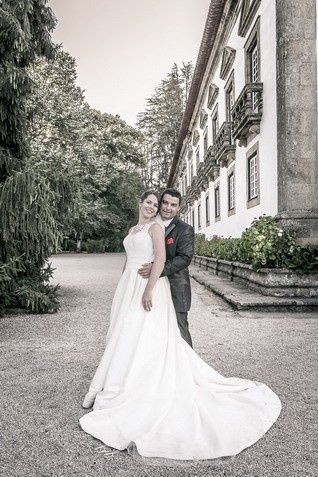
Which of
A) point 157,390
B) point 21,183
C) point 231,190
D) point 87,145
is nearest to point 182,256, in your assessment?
point 157,390

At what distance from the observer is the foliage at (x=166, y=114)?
47.5 metres

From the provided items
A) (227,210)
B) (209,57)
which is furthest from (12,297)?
(209,57)

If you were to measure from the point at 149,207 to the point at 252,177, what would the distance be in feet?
33.5

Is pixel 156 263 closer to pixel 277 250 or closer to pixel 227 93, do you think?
pixel 277 250

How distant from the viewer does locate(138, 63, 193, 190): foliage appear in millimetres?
47500

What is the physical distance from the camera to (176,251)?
3609mm

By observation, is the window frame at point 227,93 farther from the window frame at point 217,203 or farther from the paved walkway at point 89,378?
the paved walkway at point 89,378

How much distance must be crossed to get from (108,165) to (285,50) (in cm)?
2480

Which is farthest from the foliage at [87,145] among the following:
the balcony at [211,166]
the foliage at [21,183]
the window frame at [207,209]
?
the foliage at [21,183]

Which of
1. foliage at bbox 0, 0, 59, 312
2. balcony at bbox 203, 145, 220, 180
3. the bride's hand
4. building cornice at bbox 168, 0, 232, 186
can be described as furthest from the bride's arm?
balcony at bbox 203, 145, 220, 180

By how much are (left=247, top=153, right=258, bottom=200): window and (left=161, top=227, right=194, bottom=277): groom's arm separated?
9.01m

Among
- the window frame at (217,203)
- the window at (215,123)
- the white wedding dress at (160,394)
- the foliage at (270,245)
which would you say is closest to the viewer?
the white wedding dress at (160,394)

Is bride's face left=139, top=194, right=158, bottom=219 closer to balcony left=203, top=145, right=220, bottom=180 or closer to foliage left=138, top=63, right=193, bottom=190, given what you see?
balcony left=203, top=145, right=220, bottom=180

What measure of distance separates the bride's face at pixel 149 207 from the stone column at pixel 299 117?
6.12 metres
